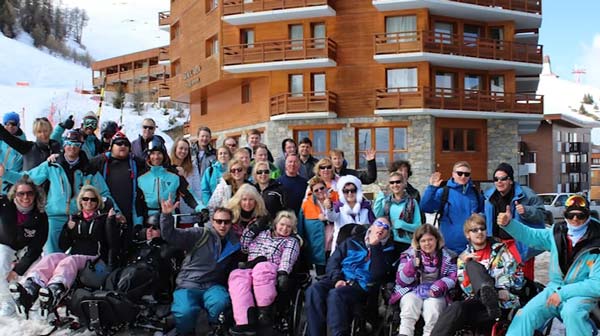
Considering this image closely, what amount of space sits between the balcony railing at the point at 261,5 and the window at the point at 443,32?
5.18 meters

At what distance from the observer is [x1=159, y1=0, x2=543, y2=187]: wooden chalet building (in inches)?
944

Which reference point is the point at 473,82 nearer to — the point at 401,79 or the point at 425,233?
the point at 401,79

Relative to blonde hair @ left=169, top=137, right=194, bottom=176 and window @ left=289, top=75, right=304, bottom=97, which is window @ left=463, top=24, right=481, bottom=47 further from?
blonde hair @ left=169, top=137, right=194, bottom=176

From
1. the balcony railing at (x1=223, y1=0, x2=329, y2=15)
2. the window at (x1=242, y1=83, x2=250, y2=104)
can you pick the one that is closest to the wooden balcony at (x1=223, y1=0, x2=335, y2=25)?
the balcony railing at (x1=223, y1=0, x2=329, y2=15)

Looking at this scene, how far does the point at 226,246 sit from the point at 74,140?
237 centimetres

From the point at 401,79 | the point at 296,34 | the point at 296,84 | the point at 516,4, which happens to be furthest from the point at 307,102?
the point at 516,4

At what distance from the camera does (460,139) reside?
25656 millimetres

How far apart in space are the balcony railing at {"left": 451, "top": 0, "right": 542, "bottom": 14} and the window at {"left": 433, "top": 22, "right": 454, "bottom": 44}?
1.44m

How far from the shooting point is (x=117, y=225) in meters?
5.86

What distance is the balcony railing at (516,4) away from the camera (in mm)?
24516

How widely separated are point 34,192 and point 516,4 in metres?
24.7

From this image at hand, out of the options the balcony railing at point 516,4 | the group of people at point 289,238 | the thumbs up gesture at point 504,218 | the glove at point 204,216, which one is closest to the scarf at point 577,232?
the group of people at point 289,238

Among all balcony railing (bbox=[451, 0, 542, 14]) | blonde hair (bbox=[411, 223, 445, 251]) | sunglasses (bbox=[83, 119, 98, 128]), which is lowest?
blonde hair (bbox=[411, 223, 445, 251])

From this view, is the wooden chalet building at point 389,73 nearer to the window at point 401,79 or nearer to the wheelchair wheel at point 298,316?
the window at point 401,79
